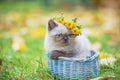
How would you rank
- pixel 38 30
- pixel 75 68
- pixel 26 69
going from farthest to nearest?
pixel 38 30 < pixel 26 69 < pixel 75 68

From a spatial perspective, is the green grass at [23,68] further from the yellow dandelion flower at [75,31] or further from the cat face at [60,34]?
the yellow dandelion flower at [75,31]

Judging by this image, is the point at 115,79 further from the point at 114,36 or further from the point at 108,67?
the point at 114,36

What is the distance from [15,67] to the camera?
398cm

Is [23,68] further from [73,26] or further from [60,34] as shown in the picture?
[73,26]

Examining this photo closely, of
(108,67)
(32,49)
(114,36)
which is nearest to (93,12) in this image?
(114,36)

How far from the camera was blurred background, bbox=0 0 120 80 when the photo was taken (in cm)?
389

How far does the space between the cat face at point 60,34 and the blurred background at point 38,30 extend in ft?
0.73

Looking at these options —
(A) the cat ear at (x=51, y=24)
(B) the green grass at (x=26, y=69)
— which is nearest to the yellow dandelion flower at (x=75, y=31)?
(A) the cat ear at (x=51, y=24)

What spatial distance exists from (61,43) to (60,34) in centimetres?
9

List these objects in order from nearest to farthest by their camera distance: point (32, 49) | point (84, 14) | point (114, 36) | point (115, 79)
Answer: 1. point (115, 79)
2. point (32, 49)
3. point (114, 36)
4. point (84, 14)

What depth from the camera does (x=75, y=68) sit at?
3.63 m

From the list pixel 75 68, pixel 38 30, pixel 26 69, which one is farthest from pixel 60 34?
pixel 38 30

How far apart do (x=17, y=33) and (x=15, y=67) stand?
8.41 ft

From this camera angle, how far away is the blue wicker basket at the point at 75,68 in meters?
3.62
